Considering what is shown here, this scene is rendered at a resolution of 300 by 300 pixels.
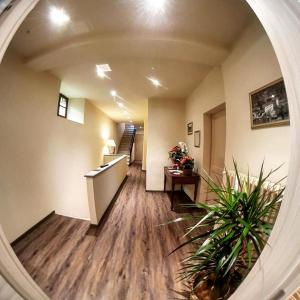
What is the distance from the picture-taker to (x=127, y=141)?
9945 mm

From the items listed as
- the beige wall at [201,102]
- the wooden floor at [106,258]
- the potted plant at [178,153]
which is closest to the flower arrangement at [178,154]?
the potted plant at [178,153]

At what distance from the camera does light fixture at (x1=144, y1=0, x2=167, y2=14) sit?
117 centimetres

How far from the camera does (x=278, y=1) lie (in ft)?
1.88

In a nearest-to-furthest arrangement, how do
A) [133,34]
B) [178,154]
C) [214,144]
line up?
[133,34], [214,144], [178,154]

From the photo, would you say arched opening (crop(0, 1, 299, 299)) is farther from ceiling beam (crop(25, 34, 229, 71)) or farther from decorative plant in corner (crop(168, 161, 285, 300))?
ceiling beam (crop(25, 34, 229, 71))

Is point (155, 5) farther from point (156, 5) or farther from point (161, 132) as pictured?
point (161, 132)

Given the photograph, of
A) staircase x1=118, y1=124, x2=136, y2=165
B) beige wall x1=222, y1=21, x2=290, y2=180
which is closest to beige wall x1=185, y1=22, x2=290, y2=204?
beige wall x1=222, y1=21, x2=290, y2=180

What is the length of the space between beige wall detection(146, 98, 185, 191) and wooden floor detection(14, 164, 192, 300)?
153cm

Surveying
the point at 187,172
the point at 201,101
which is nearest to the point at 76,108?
the point at 201,101

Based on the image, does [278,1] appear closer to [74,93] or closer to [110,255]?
[110,255]

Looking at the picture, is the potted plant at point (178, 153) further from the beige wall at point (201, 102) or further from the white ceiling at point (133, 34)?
the white ceiling at point (133, 34)

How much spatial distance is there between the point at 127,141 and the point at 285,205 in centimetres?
965

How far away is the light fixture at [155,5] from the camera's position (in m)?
1.17

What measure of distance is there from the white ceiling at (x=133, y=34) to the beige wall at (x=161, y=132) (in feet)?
5.20
